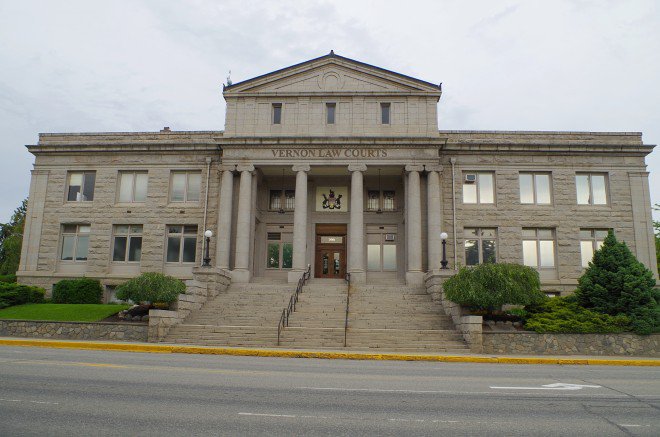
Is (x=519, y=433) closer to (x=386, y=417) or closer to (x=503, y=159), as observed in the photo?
(x=386, y=417)

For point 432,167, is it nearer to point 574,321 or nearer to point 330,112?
point 330,112

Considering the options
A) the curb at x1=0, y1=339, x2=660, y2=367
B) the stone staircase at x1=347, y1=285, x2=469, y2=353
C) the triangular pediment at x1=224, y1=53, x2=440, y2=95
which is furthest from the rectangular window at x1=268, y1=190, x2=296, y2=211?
the curb at x1=0, y1=339, x2=660, y2=367

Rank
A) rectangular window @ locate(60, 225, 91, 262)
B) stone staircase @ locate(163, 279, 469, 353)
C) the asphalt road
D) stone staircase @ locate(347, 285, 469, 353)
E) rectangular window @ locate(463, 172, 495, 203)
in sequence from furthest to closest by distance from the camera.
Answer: rectangular window @ locate(60, 225, 91, 262) < rectangular window @ locate(463, 172, 495, 203) < stone staircase @ locate(163, 279, 469, 353) < stone staircase @ locate(347, 285, 469, 353) < the asphalt road

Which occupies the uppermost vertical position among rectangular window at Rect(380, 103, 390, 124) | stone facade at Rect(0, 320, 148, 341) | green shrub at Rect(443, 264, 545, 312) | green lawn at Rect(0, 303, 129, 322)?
rectangular window at Rect(380, 103, 390, 124)

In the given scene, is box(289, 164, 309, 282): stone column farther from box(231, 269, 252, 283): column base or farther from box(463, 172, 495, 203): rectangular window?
box(463, 172, 495, 203): rectangular window

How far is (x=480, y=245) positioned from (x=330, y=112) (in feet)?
39.2

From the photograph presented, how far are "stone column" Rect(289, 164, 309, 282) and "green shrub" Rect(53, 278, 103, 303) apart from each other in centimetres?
1112

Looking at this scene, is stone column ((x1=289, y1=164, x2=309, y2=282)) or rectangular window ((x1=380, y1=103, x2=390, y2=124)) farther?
rectangular window ((x1=380, y1=103, x2=390, y2=124))

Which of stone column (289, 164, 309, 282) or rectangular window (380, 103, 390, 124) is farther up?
rectangular window (380, 103, 390, 124)

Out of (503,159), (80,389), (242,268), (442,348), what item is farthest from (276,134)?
(80,389)

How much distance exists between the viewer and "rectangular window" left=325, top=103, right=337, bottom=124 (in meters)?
32.0

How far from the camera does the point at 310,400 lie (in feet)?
28.5

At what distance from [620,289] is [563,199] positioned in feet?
36.7

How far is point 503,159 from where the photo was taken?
3189 centimetres
